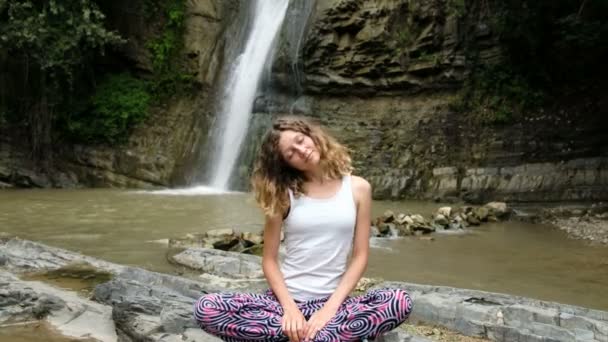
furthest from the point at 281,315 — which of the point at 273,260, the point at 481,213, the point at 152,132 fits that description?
the point at 152,132

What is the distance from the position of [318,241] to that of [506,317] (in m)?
1.73

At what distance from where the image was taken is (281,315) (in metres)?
2.61

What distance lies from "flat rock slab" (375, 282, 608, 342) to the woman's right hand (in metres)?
1.47

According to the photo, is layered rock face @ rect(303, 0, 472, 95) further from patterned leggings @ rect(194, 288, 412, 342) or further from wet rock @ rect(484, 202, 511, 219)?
patterned leggings @ rect(194, 288, 412, 342)

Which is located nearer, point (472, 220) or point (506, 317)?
point (506, 317)

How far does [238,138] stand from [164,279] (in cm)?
1066

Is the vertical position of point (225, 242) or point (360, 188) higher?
point (360, 188)

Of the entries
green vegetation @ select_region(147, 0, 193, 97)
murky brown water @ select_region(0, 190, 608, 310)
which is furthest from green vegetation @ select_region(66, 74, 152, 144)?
murky brown water @ select_region(0, 190, 608, 310)

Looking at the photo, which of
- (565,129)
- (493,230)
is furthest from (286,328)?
(565,129)

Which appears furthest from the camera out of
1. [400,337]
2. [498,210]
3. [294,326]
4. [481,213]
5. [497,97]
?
[497,97]

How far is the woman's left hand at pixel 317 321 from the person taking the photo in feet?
8.11

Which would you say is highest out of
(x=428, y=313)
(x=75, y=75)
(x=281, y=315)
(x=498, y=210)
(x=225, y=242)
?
(x=75, y=75)

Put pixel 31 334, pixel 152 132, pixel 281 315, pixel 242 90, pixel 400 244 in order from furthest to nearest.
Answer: pixel 152 132 → pixel 242 90 → pixel 400 244 → pixel 31 334 → pixel 281 315

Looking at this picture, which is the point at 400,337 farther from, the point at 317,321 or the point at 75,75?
the point at 75,75
